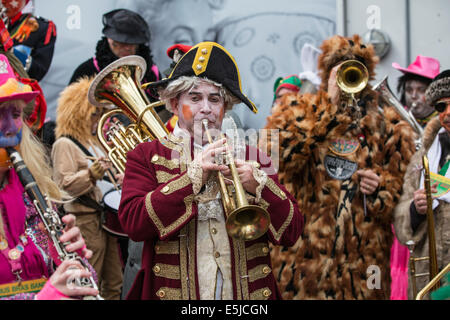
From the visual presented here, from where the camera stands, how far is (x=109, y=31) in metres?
7.10

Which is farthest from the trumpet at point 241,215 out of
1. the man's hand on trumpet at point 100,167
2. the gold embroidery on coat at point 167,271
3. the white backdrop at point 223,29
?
the white backdrop at point 223,29

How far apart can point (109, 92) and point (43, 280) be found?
63.9 inches

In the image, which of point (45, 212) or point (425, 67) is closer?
point (45, 212)

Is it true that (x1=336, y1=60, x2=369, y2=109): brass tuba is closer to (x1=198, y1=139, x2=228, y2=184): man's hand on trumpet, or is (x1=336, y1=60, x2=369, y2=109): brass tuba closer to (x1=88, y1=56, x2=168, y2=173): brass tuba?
(x1=88, y1=56, x2=168, y2=173): brass tuba

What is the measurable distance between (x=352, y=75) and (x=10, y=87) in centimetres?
286

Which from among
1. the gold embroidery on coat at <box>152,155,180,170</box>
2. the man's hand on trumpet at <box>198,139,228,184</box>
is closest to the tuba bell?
the gold embroidery on coat at <box>152,155,180,170</box>

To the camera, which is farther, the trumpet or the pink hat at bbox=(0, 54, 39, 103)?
the pink hat at bbox=(0, 54, 39, 103)

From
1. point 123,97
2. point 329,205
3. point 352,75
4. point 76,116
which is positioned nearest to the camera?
point 123,97

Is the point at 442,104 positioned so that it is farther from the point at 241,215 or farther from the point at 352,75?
the point at 241,215

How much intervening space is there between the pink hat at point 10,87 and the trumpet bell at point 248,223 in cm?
148

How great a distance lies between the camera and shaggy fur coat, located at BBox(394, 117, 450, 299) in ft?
16.7

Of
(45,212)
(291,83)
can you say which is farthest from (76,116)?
(45,212)

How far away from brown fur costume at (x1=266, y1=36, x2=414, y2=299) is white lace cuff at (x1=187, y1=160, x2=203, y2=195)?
1846 mm

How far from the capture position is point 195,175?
3291 millimetres
